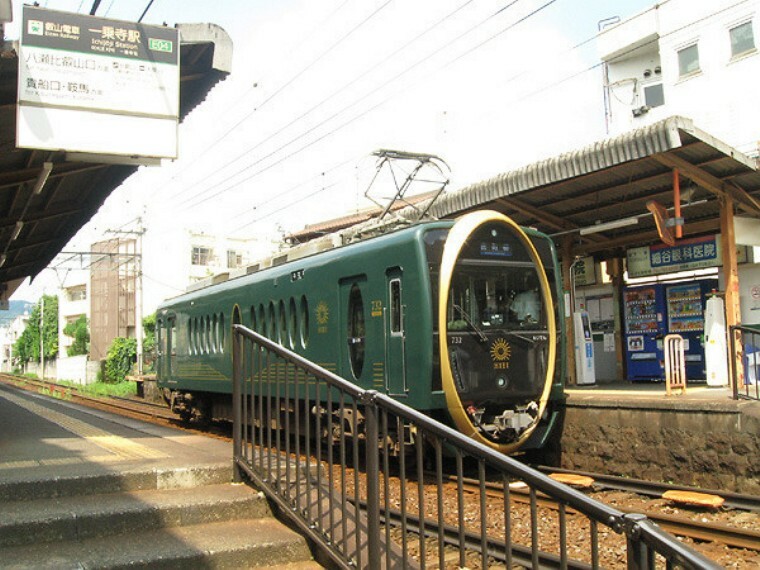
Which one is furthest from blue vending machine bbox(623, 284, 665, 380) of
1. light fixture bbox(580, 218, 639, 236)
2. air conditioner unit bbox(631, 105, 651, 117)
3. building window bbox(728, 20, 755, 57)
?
air conditioner unit bbox(631, 105, 651, 117)

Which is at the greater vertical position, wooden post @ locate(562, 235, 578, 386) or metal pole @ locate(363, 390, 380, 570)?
wooden post @ locate(562, 235, 578, 386)

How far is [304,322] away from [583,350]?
5.06 meters

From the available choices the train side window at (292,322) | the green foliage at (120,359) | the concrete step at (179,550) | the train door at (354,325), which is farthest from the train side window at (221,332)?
the green foliage at (120,359)

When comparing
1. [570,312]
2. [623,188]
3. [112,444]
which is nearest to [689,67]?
[570,312]

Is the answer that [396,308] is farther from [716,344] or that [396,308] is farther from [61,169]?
[61,169]

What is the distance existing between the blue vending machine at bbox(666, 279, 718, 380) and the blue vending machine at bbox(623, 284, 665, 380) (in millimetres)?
178

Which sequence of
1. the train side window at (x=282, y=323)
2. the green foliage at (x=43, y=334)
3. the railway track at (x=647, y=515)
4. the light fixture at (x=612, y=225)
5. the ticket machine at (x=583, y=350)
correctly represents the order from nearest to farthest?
the railway track at (x=647, y=515), the light fixture at (x=612, y=225), the train side window at (x=282, y=323), the ticket machine at (x=583, y=350), the green foliage at (x=43, y=334)

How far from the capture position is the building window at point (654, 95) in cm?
2556

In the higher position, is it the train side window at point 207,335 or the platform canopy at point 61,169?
the platform canopy at point 61,169

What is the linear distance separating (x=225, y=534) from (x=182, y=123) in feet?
27.2

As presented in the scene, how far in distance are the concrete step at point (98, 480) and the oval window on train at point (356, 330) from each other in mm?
4033

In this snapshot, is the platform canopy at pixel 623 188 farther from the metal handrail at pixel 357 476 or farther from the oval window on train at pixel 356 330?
the metal handrail at pixel 357 476

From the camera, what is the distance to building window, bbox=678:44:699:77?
24.0 m

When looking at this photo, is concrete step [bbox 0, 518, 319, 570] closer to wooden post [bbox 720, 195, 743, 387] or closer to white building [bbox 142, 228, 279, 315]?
wooden post [bbox 720, 195, 743, 387]
